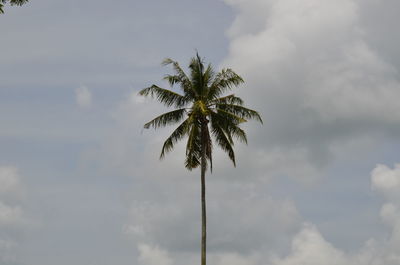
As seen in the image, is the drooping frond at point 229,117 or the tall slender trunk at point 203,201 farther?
the drooping frond at point 229,117

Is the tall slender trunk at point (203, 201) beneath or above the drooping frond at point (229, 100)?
beneath

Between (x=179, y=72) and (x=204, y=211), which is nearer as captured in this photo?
(x=204, y=211)

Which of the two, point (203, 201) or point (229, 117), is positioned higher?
point (229, 117)

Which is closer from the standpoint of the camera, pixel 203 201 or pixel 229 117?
pixel 203 201

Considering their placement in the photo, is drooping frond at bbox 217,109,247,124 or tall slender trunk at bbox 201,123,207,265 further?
drooping frond at bbox 217,109,247,124

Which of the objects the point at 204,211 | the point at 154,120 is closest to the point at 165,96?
the point at 154,120

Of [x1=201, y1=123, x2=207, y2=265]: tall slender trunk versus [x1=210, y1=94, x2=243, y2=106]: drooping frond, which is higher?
[x1=210, y1=94, x2=243, y2=106]: drooping frond

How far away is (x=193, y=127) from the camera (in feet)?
151

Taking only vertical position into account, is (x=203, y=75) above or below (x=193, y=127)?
above

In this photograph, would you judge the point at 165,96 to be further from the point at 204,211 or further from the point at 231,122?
the point at 204,211

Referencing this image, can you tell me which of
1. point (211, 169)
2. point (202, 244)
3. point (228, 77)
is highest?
point (228, 77)

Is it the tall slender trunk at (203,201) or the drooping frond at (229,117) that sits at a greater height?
the drooping frond at (229,117)

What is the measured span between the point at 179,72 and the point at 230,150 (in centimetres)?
660

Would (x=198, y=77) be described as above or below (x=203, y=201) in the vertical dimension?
above
